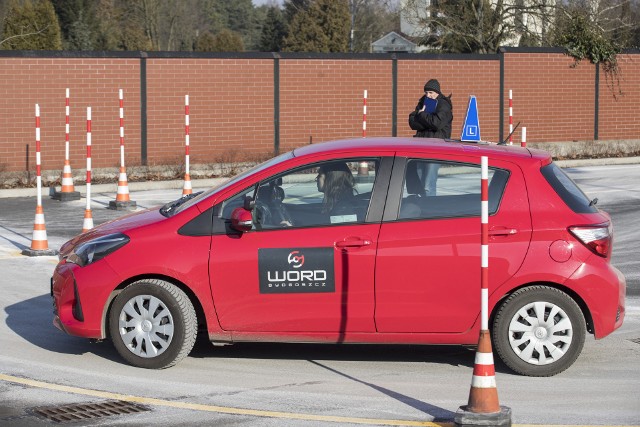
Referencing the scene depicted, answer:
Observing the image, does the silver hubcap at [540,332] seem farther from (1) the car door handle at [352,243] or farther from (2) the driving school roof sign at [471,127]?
(2) the driving school roof sign at [471,127]

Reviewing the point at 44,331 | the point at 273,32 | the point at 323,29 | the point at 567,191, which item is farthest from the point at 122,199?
the point at 273,32

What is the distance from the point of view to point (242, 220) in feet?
26.9

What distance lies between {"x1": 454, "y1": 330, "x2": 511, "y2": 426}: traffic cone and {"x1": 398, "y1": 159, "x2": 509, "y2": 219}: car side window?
1411mm

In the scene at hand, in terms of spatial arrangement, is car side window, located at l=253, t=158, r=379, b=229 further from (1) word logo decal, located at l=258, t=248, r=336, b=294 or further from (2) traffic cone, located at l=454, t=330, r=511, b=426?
(2) traffic cone, located at l=454, t=330, r=511, b=426

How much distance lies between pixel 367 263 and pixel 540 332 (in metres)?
1.30

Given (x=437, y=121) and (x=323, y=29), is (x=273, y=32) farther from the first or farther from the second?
(x=437, y=121)

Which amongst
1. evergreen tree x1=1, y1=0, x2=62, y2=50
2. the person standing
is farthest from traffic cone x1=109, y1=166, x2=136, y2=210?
evergreen tree x1=1, y1=0, x2=62, y2=50

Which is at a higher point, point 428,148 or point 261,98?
point 261,98

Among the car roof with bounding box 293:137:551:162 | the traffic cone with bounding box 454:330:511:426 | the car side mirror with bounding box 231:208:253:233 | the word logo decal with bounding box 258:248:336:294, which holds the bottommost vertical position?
the traffic cone with bounding box 454:330:511:426

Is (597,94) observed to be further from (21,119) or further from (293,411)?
(293,411)

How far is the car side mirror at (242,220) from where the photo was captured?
820 centimetres

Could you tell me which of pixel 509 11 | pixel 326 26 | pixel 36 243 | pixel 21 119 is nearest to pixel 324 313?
pixel 36 243

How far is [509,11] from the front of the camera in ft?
121

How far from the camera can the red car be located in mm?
8109
